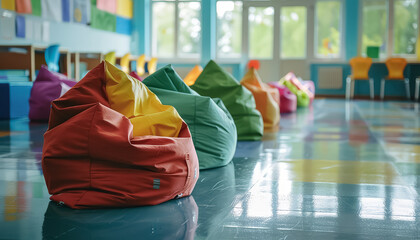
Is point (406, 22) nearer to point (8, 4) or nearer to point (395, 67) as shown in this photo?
point (395, 67)

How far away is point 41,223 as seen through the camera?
7.04ft

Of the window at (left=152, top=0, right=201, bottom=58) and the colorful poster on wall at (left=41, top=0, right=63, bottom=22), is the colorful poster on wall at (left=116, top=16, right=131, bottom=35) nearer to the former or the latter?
the window at (left=152, top=0, right=201, bottom=58)

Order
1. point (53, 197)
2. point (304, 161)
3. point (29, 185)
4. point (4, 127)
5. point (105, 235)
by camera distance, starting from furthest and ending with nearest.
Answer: point (4, 127), point (304, 161), point (29, 185), point (53, 197), point (105, 235)

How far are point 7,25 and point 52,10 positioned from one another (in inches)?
56.5

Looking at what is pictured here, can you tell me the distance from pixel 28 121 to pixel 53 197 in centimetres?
415

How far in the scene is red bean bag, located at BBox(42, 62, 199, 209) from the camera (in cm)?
236

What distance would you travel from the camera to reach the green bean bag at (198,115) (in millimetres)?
3434

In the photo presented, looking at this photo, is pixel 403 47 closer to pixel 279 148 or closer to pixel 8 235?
pixel 279 148

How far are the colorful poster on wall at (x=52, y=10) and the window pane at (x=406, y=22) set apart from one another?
7.96m

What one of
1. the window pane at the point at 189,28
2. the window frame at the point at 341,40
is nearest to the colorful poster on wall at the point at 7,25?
the window pane at the point at 189,28

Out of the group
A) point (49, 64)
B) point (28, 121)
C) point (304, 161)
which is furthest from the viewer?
point (49, 64)

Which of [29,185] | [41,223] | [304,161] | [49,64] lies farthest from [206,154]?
[49,64]

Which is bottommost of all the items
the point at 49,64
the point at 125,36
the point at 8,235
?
the point at 8,235

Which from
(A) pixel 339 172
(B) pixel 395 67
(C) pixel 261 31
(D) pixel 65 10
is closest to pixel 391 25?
(B) pixel 395 67
